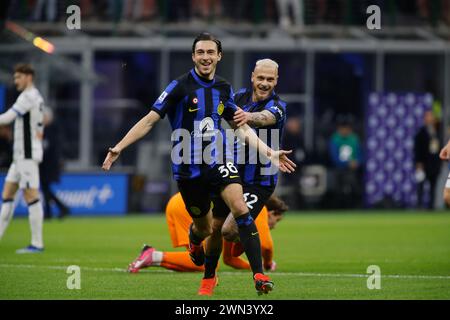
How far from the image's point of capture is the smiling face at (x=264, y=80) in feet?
36.0

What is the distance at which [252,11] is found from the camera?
93.1 ft

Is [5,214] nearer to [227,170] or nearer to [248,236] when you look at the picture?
[227,170]

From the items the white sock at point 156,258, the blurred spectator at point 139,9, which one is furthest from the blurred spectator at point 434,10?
the white sock at point 156,258

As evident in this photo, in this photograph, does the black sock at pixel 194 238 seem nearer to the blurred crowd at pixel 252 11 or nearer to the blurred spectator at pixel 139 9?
the blurred crowd at pixel 252 11

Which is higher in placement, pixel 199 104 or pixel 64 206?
pixel 199 104

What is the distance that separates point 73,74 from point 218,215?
17.2 meters

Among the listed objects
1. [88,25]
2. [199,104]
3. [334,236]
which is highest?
[88,25]

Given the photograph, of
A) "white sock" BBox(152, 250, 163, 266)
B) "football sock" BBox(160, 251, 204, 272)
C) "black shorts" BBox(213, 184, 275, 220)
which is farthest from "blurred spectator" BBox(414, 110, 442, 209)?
"black shorts" BBox(213, 184, 275, 220)

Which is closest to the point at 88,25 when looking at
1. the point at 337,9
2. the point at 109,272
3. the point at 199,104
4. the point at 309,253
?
the point at 337,9

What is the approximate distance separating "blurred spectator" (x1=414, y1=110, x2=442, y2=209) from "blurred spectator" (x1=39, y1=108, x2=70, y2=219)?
8.27 meters

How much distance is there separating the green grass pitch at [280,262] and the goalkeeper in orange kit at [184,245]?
5.1 inches

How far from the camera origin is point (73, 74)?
26875 mm
